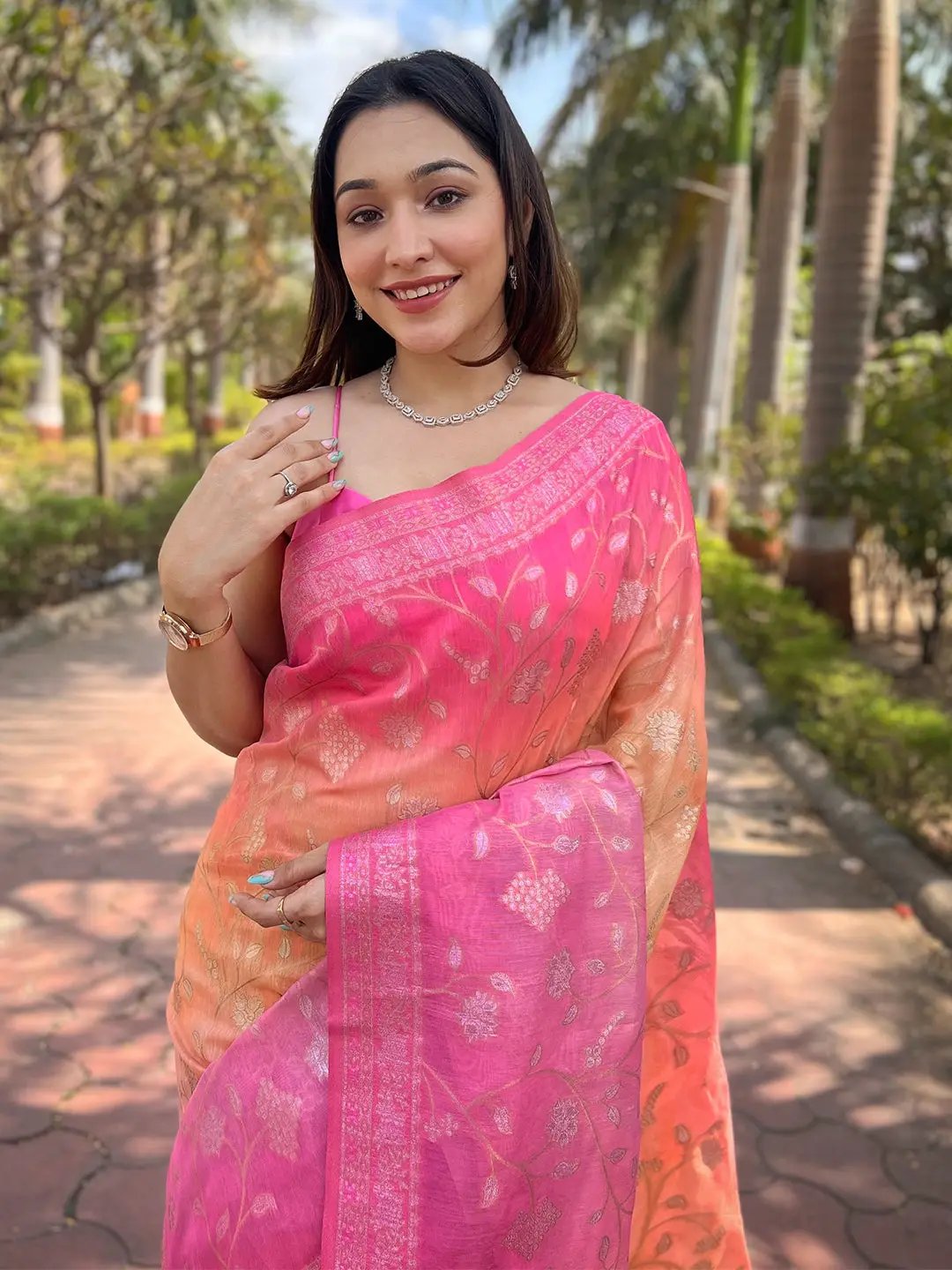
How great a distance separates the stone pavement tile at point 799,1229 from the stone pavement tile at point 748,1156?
0.02 meters

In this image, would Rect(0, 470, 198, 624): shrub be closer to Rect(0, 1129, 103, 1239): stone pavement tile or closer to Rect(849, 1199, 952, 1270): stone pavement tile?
Rect(0, 1129, 103, 1239): stone pavement tile

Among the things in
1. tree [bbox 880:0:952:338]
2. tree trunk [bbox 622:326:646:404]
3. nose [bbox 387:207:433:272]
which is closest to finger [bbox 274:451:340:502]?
nose [bbox 387:207:433:272]

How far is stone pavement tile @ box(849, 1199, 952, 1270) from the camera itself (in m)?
2.14

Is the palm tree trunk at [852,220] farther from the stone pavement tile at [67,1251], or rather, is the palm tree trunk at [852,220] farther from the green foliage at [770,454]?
the stone pavement tile at [67,1251]

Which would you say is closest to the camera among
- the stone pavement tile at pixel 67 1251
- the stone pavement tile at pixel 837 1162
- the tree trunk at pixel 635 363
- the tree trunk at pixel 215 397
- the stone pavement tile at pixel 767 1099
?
the stone pavement tile at pixel 67 1251

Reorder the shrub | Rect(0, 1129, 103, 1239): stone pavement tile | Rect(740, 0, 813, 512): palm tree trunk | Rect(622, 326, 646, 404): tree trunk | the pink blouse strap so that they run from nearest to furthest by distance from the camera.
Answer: the pink blouse strap < Rect(0, 1129, 103, 1239): stone pavement tile < the shrub < Rect(740, 0, 813, 512): palm tree trunk < Rect(622, 326, 646, 404): tree trunk

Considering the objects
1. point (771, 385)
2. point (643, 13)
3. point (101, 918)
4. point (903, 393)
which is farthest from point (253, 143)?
point (101, 918)

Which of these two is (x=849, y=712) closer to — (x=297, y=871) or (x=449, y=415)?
(x=449, y=415)

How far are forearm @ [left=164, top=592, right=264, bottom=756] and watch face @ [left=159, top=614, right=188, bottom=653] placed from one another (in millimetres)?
13

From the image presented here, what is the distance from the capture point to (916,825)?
13.2ft

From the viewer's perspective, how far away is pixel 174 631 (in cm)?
129

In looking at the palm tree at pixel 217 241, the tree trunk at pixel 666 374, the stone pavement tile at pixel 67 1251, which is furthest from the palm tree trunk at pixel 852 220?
the tree trunk at pixel 666 374

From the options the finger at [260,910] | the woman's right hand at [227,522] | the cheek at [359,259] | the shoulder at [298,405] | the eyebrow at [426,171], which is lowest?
the finger at [260,910]

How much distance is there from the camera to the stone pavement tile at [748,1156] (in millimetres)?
2354
